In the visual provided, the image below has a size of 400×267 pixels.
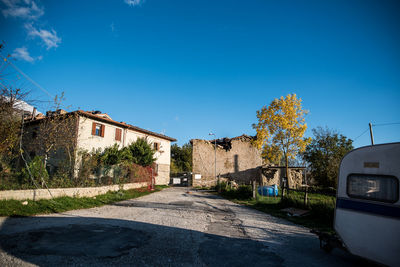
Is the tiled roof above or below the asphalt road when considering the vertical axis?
above

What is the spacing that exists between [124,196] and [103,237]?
8.48m

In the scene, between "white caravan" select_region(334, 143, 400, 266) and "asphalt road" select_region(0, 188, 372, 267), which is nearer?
"white caravan" select_region(334, 143, 400, 266)

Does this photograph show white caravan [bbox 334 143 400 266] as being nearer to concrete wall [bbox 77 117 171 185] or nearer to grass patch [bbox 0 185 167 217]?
grass patch [bbox 0 185 167 217]

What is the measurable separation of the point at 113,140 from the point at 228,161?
14.6 m

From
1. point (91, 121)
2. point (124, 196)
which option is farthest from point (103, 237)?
point (91, 121)

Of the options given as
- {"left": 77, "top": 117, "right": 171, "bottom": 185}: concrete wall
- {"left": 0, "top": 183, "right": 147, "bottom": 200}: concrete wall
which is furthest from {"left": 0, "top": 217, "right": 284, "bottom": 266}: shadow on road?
{"left": 77, "top": 117, "right": 171, "bottom": 185}: concrete wall

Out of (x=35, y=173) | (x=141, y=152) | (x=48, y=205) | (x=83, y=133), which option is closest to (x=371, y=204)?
(x=48, y=205)

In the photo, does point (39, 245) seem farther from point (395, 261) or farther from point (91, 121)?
point (91, 121)

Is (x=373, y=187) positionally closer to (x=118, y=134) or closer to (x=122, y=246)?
(x=122, y=246)

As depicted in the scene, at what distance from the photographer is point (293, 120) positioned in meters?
15.2

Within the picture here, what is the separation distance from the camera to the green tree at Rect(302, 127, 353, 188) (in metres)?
21.8

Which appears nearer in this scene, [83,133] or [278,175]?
[83,133]

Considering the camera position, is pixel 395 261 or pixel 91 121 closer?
pixel 395 261

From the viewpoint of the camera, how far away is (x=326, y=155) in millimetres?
24172
